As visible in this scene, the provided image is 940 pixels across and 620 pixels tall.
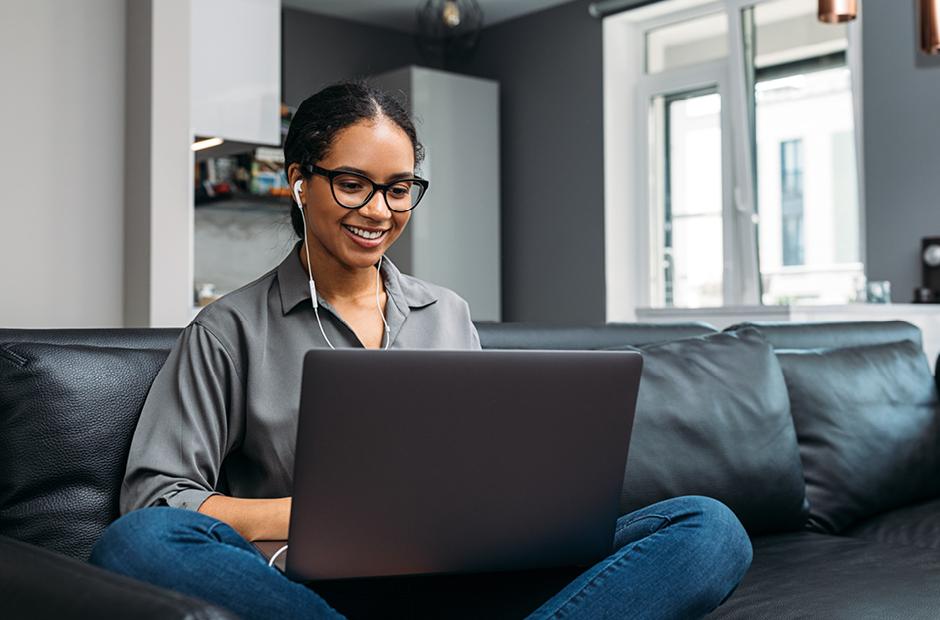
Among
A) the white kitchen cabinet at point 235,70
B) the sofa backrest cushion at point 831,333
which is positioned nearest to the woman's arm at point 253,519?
the sofa backrest cushion at point 831,333

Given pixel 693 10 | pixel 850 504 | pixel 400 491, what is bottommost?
pixel 850 504

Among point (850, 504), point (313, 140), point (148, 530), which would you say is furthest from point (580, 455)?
point (850, 504)

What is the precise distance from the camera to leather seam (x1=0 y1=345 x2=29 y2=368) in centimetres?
143

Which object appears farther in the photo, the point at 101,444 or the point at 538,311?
the point at 538,311

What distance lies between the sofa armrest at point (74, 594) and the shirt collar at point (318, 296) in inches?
20.7

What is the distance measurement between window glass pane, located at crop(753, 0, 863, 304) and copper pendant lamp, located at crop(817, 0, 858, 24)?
2303 millimetres

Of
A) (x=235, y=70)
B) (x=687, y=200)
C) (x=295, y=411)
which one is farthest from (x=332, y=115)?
(x=687, y=200)

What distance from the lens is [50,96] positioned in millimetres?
3051

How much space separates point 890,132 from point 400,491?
384cm

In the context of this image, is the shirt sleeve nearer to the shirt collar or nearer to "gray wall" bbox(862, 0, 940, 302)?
the shirt collar

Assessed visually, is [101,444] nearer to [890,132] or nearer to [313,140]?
[313,140]

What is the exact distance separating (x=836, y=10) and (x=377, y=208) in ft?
4.73

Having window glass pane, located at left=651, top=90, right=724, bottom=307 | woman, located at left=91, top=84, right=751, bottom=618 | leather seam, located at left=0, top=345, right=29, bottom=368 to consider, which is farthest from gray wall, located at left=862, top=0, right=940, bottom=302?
leather seam, located at left=0, top=345, right=29, bottom=368

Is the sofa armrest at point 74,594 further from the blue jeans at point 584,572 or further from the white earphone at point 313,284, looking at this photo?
the white earphone at point 313,284
